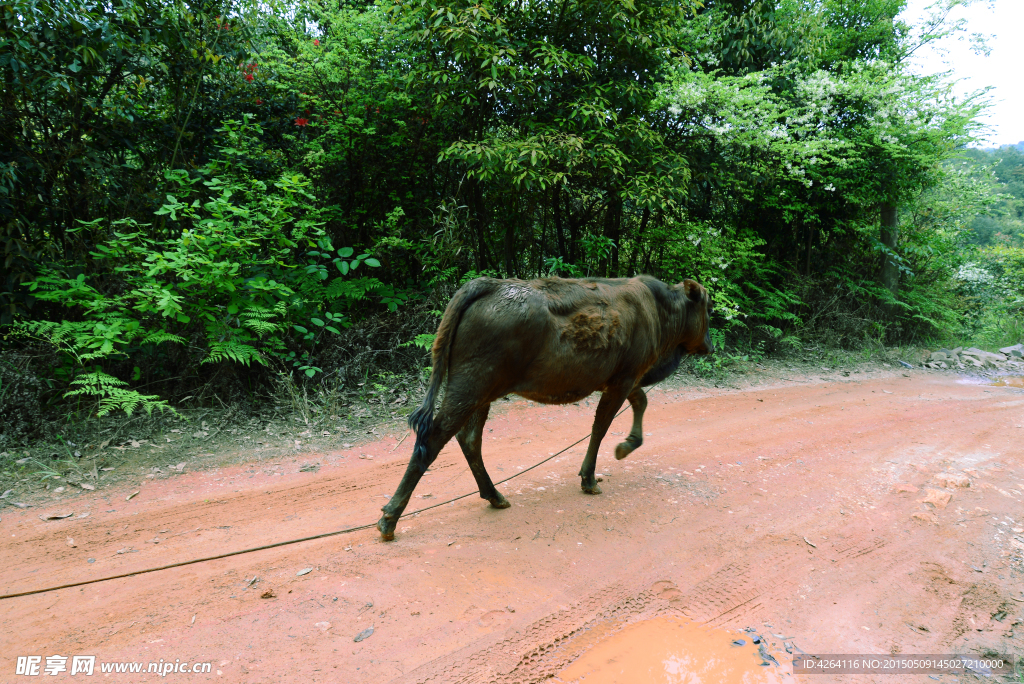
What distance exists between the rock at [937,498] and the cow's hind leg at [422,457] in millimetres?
4159

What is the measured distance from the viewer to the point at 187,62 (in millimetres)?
7207

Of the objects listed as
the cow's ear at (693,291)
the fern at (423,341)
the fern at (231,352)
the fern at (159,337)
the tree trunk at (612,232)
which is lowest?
the fern at (423,341)

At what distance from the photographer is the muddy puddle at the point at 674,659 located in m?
2.90

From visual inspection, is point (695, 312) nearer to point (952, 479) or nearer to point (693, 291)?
point (693, 291)

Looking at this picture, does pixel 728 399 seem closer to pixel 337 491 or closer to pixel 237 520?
pixel 337 491

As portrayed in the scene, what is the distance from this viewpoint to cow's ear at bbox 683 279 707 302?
5.32m

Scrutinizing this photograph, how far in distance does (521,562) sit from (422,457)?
994 millimetres

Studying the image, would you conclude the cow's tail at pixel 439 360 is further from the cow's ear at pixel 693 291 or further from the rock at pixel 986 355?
the rock at pixel 986 355

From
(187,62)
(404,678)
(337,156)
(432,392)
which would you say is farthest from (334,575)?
(187,62)

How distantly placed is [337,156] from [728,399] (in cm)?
676

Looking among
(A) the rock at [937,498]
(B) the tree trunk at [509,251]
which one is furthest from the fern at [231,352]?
(A) the rock at [937,498]

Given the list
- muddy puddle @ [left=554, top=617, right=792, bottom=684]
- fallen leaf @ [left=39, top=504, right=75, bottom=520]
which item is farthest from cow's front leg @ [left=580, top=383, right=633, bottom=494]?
fallen leaf @ [left=39, top=504, right=75, bottom=520]

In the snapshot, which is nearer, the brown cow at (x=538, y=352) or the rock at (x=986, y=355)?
the brown cow at (x=538, y=352)

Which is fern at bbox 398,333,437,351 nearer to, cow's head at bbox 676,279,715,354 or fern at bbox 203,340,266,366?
fern at bbox 203,340,266,366
